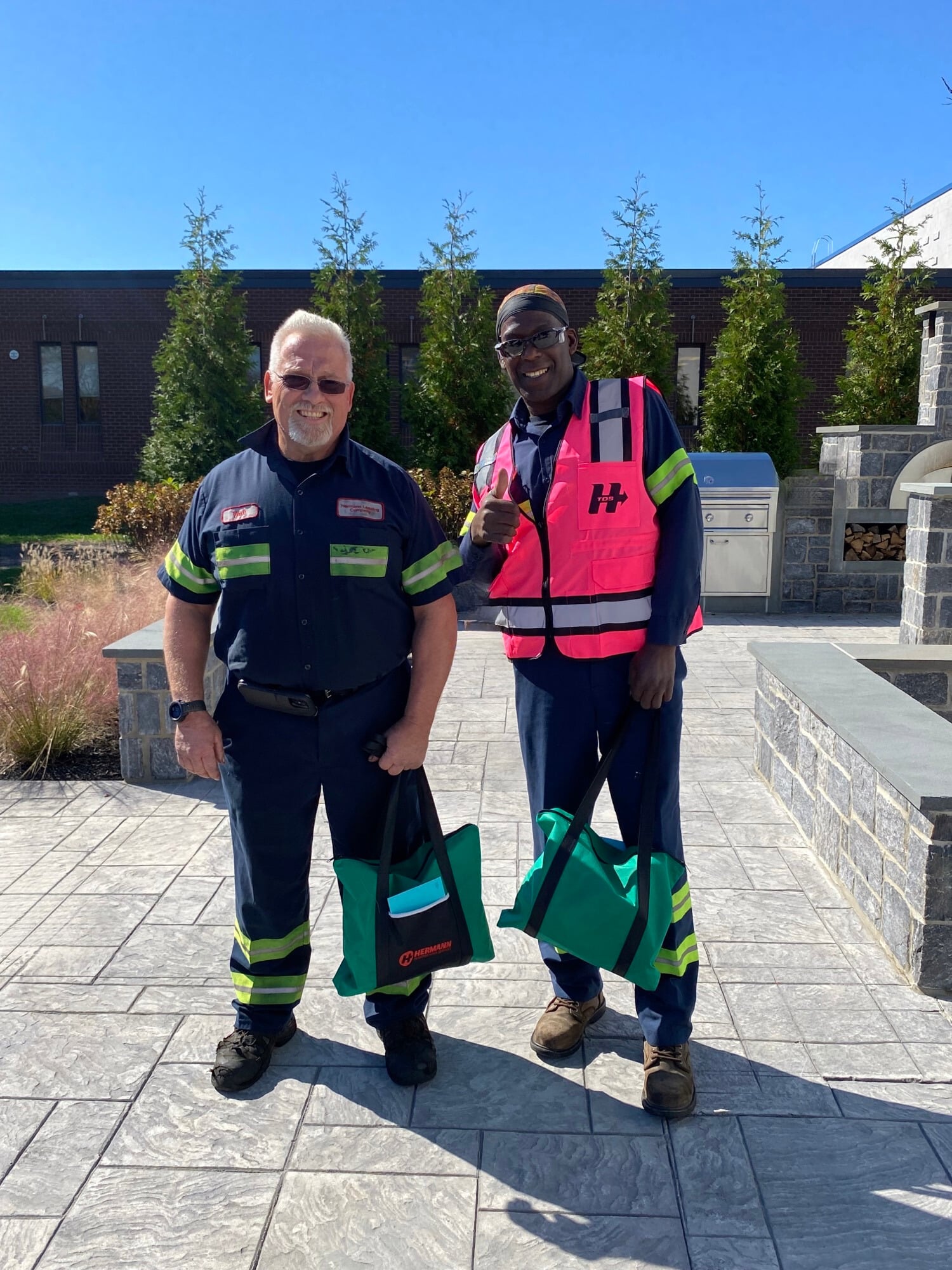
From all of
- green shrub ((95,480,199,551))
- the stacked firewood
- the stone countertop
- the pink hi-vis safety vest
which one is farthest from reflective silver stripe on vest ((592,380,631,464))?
green shrub ((95,480,199,551))

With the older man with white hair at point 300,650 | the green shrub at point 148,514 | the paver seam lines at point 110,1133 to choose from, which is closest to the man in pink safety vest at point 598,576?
the older man with white hair at point 300,650

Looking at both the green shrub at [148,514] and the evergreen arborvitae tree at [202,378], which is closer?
the green shrub at [148,514]

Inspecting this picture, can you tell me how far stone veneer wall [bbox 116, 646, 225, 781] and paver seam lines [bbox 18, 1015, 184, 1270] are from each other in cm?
251

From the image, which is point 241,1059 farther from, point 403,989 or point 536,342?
point 536,342

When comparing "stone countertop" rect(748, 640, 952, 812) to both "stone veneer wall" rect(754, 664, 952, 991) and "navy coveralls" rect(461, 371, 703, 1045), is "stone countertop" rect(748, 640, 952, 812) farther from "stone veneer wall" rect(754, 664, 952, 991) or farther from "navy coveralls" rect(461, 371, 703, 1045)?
"navy coveralls" rect(461, 371, 703, 1045)

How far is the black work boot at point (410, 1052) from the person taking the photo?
2.88 metres

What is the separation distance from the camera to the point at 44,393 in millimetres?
23469

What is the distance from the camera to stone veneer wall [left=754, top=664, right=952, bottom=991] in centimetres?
330

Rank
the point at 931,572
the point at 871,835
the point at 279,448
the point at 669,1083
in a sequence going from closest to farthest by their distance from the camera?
the point at 669,1083
the point at 279,448
the point at 871,835
the point at 931,572

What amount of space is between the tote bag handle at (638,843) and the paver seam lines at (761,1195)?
48 cm

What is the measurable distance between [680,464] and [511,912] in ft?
4.19

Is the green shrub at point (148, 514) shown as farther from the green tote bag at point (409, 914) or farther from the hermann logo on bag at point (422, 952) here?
the hermann logo on bag at point (422, 952)

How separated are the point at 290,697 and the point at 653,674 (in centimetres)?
96

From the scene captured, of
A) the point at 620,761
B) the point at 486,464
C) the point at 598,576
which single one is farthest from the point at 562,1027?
the point at 486,464
